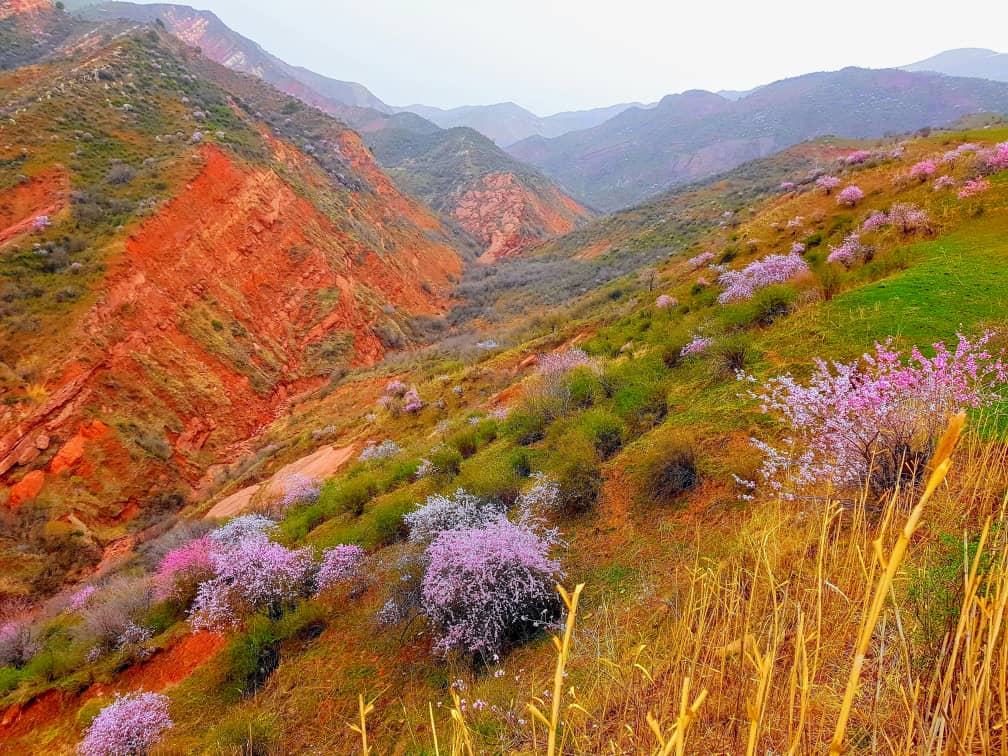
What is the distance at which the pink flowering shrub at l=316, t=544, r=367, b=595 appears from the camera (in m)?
5.29

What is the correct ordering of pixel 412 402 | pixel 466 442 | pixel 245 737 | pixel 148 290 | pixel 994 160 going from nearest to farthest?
pixel 245 737, pixel 466 442, pixel 994 160, pixel 412 402, pixel 148 290

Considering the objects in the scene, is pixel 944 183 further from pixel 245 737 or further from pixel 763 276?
pixel 245 737

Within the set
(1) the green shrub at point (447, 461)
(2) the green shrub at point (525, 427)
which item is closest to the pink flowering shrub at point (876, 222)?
(2) the green shrub at point (525, 427)

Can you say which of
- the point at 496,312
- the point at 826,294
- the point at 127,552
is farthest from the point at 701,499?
the point at 496,312

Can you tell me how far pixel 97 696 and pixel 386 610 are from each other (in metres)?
3.48

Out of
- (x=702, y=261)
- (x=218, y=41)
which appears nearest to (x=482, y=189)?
(x=702, y=261)

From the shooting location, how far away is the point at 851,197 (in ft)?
36.9

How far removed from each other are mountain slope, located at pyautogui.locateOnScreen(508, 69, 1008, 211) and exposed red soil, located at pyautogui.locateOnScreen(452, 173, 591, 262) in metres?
25.6

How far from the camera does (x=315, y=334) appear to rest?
22.3 metres

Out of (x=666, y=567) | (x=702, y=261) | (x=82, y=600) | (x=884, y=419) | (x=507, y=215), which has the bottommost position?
(x=82, y=600)

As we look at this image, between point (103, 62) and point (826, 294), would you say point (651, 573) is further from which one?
point (103, 62)

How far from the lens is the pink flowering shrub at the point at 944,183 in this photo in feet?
28.9

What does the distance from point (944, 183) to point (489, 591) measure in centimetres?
1104

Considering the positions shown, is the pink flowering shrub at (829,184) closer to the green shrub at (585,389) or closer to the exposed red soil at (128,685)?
the green shrub at (585,389)
